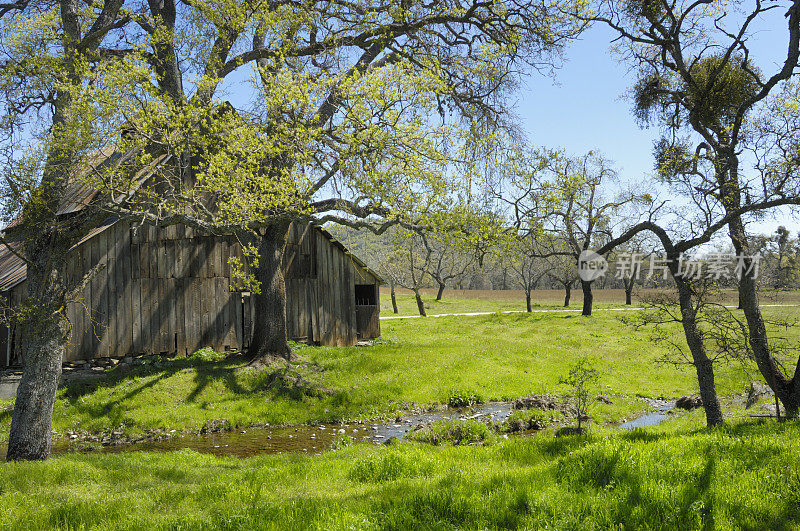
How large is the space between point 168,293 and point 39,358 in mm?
10512

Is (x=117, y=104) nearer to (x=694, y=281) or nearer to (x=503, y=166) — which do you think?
(x=503, y=166)

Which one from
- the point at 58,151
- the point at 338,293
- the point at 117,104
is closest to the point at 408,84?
the point at 117,104

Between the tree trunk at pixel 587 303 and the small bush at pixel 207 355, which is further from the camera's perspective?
the tree trunk at pixel 587 303

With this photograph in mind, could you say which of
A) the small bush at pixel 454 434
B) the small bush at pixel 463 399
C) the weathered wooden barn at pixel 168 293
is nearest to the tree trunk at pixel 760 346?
the small bush at pixel 454 434

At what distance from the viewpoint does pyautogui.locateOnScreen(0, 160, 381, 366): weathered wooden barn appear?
19.7 meters

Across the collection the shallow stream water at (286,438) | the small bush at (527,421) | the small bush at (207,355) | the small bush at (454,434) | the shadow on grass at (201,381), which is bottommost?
the shallow stream water at (286,438)

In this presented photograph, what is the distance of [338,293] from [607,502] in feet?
72.9

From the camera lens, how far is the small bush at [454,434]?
520 inches

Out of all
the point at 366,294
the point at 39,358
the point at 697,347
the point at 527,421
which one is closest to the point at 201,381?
the point at 39,358

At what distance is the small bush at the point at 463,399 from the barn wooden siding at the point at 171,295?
9.74 metres

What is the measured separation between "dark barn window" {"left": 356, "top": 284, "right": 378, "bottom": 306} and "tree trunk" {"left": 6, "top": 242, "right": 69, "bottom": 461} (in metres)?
20.8

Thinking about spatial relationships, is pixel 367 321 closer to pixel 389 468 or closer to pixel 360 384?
pixel 360 384

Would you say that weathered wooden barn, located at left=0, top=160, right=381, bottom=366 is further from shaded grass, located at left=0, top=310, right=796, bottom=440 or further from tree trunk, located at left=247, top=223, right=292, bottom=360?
tree trunk, located at left=247, top=223, right=292, bottom=360

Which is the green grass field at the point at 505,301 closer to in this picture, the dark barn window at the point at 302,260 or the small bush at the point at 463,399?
the dark barn window at the point at 302,260
